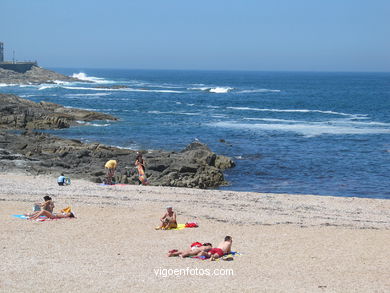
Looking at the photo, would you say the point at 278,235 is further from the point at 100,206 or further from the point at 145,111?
the point at 145,111

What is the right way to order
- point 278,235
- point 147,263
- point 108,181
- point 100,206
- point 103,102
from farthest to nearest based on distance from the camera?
1. point 103,102
2. point 108,181
3. point 100,206
4. point 278,235
5. point 147,263

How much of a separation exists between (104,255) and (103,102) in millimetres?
58694

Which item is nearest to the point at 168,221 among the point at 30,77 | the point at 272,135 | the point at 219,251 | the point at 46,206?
the point at 219,251

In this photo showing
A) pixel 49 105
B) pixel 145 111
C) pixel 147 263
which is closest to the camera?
pixel 147 263

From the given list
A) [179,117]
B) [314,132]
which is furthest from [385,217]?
[179,117]

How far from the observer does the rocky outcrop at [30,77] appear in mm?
102250

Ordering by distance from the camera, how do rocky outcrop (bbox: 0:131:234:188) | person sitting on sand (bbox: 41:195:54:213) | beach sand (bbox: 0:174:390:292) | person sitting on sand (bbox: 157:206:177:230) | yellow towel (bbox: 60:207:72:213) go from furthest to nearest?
rocky outcrop (bbox: 0:131:234:188) < yellow towel (bbox: 60:207:72:213) < person sitting on sand (bbox: 41:195:54:213) < person sitting on sand (bbox: 157:206:177:230) < beach sand (bbox: 0:174:390:292)

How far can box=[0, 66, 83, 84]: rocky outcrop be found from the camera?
4026 inches

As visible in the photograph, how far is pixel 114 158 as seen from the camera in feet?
94.5

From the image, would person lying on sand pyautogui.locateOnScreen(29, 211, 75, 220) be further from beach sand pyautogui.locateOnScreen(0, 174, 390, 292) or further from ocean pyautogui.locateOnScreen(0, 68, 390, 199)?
ocean pyautogui.locateOnScreen(0, 68, 390, 199)

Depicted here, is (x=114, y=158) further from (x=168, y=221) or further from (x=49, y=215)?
(x=168, y=221)

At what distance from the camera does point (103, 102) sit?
70625 millimetres

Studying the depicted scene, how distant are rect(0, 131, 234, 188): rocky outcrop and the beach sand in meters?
3.23

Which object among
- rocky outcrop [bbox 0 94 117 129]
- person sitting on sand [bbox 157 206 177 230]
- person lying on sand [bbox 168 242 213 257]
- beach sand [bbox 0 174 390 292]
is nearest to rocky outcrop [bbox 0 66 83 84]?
rocky outcrop [bbox 0 94 117 129]
